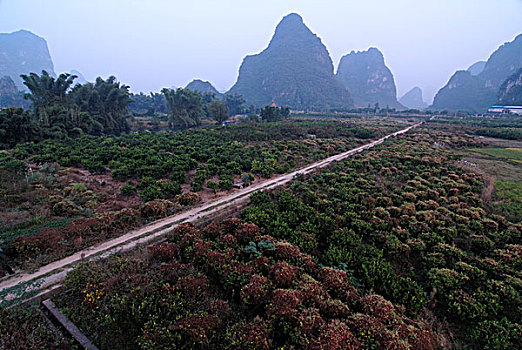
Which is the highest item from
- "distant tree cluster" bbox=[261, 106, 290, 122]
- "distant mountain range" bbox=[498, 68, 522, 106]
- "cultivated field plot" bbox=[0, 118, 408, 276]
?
"distant mountain range" bbox=[498, 68, 522, 106]

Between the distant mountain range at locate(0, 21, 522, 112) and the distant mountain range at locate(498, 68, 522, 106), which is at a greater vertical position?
the distant mountain range at locate(0, 21, 522, 112)

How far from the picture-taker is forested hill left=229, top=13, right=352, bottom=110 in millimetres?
141750

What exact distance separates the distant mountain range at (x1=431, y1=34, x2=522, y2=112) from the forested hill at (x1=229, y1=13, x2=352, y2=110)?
6705cm

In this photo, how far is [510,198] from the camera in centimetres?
1345

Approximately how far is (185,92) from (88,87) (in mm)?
17393

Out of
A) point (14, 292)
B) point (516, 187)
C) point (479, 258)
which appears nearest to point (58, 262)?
point (14, 292)

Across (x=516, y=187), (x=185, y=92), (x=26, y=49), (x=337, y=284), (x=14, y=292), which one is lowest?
(x=516, y=187)

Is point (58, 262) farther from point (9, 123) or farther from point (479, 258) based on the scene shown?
point (9, 123)

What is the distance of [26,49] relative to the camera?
19888 centimetres

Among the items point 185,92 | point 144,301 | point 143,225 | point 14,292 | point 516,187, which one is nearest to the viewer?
point 144,301

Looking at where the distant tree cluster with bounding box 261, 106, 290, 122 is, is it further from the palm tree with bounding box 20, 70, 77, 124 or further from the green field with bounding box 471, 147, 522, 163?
the green field with bounding box 471, 147, 522, 163

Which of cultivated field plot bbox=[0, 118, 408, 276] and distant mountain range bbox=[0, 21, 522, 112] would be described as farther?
distant mountain range bbox=[0, 21, 522, 112]

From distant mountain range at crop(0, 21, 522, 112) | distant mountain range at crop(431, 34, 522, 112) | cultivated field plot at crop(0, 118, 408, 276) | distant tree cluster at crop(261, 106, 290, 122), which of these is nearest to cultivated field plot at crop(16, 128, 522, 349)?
cultivated field plot at crop(0, 118, 408, 276)

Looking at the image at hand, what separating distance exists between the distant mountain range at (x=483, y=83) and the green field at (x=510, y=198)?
15790cm
